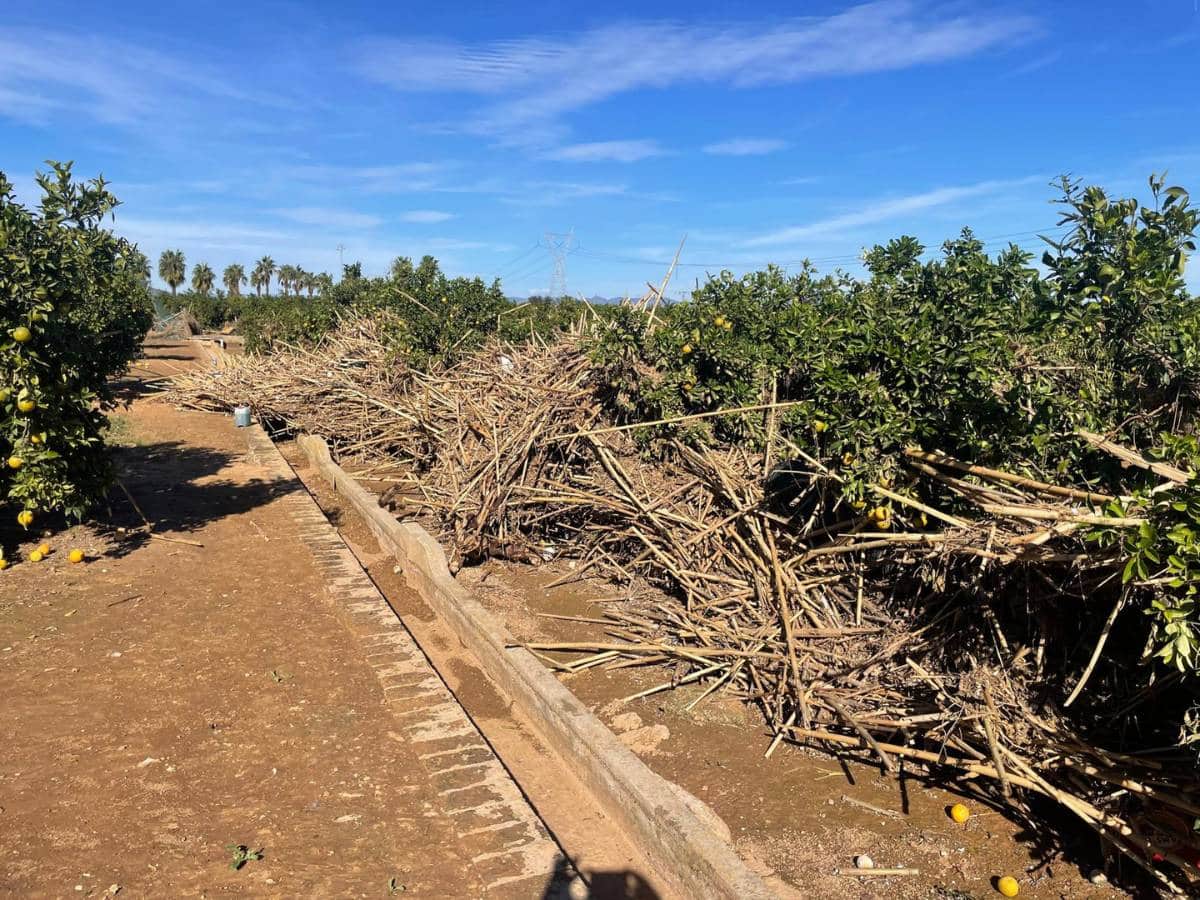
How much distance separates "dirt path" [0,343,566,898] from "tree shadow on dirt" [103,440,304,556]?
615 millimetres

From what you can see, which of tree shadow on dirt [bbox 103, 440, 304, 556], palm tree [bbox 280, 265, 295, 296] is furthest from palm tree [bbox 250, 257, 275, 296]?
tree shadow on dirt [bbox 103, 440, 304, 556]

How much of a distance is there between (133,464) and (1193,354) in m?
11.6

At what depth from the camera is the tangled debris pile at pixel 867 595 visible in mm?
3311

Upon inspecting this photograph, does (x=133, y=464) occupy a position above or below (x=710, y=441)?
below

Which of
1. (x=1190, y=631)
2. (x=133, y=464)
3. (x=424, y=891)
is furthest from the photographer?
(x=133, y=464)

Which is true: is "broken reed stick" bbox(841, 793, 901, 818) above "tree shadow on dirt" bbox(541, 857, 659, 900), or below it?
above

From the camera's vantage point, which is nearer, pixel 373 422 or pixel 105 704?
pixel 105 704

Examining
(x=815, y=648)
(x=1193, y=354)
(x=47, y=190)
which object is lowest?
(x=815, y=648)

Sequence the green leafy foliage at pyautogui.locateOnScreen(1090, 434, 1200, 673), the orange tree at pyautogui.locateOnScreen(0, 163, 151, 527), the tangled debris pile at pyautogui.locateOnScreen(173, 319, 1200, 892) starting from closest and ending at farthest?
1. the green leafy foliage at pyautogui.locateOnScreen(1090, 434, 1200, 673)
2. the tangled debris pile at pyautogui.locateOnScreen(173, 319, 1200, 892)
3. the orange tree at pyautogui.locateOnScreen(0, 163, 151, 527)

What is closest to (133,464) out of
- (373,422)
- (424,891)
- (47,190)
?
(373,422)

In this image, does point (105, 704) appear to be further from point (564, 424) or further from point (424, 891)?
point (564, 424)

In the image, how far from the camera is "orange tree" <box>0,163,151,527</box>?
5.70 meters

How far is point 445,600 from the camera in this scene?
664 centimetres

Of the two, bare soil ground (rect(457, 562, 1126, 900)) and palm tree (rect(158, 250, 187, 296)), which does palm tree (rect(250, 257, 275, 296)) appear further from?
bare soil ground (rect(457, 562, 1126, 900))
